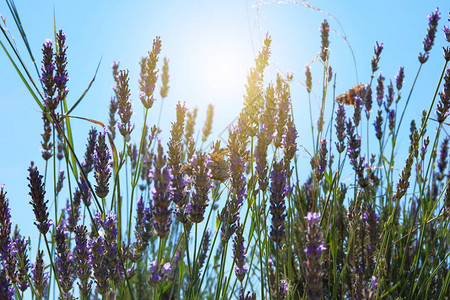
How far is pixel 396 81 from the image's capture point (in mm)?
3299

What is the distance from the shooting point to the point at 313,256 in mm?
980

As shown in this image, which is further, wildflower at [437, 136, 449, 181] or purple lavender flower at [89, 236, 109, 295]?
wildflower at [437, 136, 449, 181]

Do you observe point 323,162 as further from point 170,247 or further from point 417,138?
point 170,247

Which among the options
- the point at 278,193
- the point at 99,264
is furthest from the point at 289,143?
the point at 99,264

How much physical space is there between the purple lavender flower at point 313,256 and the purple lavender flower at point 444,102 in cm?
119

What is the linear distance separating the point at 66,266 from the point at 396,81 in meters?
2.66

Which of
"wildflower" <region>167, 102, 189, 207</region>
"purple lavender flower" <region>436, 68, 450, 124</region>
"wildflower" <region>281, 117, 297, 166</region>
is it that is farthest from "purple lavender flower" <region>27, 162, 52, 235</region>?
"purple lavender flower" <region>436, 68, 450, 124</region>

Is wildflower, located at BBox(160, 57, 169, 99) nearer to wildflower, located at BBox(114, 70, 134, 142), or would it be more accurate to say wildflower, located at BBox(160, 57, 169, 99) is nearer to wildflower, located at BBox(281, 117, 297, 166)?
wildflower, located at BBox(114, 70, 134, 142)

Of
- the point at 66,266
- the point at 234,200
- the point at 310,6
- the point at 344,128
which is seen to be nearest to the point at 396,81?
the point at 344,128

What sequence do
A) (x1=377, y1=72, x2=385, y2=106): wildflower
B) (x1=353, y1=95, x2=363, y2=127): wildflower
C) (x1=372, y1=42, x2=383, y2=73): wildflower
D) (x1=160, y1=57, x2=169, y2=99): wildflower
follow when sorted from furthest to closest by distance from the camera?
(x1=377, y1=72, x2=385, y2=106): wildflower, (x1=372, y1=42, x2=383, y2=73): wildflower, (x1=353, y1=95, x2=363, y2=127): wildflower, (x1=160, y1=57, x2=169, y2=99): wildflower

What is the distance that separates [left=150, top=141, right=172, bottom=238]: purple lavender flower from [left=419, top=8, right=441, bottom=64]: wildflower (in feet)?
7.31

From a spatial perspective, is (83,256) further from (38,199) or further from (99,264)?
(38,199)

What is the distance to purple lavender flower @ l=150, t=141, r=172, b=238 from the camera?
0.92 m

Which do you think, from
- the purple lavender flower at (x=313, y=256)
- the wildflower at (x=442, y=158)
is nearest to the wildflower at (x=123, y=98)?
the purple lavender flower at (x=313, y=256)
